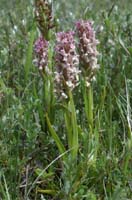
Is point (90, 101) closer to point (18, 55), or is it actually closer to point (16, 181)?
point (16, 181)

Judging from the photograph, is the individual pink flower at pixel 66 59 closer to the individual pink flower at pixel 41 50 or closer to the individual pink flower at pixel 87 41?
the individual pink flower at pixel 87 41

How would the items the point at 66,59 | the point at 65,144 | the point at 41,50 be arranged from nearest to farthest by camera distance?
the point at 66,59 → the point at 41,50 → the point at 65,144

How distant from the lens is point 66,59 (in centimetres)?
180

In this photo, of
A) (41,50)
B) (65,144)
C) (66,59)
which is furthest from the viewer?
(65,144)

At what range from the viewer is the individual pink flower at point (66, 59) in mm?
1807

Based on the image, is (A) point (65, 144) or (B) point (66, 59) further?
(A) point (65, 144)

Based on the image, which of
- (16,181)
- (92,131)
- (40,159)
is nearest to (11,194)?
(16,181)

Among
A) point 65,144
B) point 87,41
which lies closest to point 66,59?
point 87,41

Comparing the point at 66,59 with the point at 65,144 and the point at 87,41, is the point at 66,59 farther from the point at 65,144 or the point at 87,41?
the point at 65,144

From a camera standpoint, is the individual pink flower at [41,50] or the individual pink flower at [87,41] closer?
the individual pink flower at [87,41]

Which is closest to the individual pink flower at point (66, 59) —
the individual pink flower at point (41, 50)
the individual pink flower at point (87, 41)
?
the individual pink flower at point (87, 41)

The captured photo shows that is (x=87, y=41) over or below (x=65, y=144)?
over

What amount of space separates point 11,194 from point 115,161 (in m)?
0.39

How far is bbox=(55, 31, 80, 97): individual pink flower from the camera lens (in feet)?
5.93
